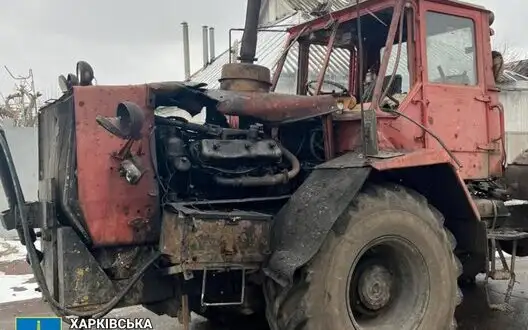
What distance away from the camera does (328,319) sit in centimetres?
392

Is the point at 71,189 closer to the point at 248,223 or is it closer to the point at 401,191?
the point at 248,223

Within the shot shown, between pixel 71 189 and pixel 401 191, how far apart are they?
2411 mm

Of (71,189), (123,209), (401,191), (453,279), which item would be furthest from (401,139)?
(71,189)

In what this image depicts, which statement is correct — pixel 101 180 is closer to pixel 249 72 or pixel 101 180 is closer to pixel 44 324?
pixel 249 72

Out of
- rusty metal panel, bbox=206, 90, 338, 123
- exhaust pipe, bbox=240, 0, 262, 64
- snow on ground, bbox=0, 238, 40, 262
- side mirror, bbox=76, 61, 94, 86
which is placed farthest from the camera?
snow on ground, bbox=0, 238, 40, 262

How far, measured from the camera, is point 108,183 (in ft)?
12.9

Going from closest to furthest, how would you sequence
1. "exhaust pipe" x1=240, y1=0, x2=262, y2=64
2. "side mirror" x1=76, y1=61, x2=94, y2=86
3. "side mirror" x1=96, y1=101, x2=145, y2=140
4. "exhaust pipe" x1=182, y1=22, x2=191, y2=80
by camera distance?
"side mirror" x1=96, y1=101, x2=145, y2=140, "side mirror" x1=76, y1=61, x2=94, y2=86, "exhaust pipe" x1=240, y1=0, x2=262, y2=64, "exhaust pipe" x1=182, y1=22, x2=191, y2=80

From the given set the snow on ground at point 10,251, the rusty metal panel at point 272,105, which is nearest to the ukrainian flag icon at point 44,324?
the rusty metal panel at point 272,105

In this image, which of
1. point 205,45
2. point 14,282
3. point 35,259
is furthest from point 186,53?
point 35,259

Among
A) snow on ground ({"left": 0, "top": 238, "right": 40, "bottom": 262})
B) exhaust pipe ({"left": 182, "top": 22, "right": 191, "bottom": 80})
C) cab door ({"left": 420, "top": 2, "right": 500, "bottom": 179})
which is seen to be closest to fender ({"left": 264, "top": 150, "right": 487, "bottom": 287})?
cab door ({"left": 420, "top": 2, "right": 500, "bottom": 179})

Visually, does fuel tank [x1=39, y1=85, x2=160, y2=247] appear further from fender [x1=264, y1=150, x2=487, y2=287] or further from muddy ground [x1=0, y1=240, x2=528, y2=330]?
muddy ground [x1=0, y1=240, x2=528, y2=330]

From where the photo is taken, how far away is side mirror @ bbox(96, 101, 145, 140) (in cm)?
351

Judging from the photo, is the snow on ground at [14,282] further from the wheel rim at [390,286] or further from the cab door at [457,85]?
the cab door at [457,85]

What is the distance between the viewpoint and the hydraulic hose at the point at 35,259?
384 cm
